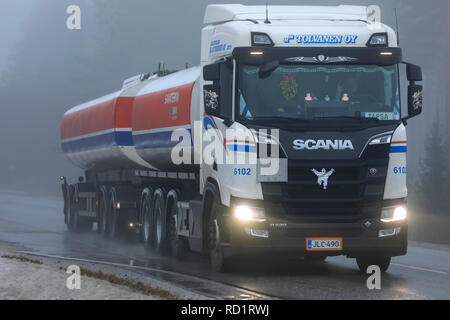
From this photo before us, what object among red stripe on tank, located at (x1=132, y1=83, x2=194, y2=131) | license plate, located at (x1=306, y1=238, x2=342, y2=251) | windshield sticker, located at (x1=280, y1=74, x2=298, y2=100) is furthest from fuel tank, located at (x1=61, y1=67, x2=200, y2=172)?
license plate, located at (x1=306, y1=238, x2=342, y2=251)

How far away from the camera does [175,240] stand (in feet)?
58.4

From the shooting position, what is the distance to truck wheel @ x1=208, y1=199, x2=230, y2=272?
1395 centimetres

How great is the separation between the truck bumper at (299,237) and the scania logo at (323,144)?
1054 mm

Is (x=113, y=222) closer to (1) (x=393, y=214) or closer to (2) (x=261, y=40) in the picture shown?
(2) (x=261, y=40)

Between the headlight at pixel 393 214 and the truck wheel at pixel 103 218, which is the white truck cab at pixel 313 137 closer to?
the headlight at pixel 393 214

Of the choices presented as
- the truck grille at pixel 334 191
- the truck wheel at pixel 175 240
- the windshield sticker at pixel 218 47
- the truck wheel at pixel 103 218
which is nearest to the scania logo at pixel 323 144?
the truck grille at pixel 334 191

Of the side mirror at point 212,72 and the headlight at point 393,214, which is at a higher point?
the side mirror at point 212,72

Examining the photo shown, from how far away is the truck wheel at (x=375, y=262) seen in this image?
1441cm

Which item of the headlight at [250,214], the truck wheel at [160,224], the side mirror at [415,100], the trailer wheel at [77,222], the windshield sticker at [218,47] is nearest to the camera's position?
the headlight at [250,214]

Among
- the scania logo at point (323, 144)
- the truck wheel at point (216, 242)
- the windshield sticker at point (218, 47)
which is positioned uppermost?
the windshield sticker at point (218, 47)

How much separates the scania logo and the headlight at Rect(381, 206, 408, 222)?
103cm

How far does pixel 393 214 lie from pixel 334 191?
94cm

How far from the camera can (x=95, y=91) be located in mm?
87625

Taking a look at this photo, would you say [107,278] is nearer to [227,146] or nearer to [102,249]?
[227,146]
